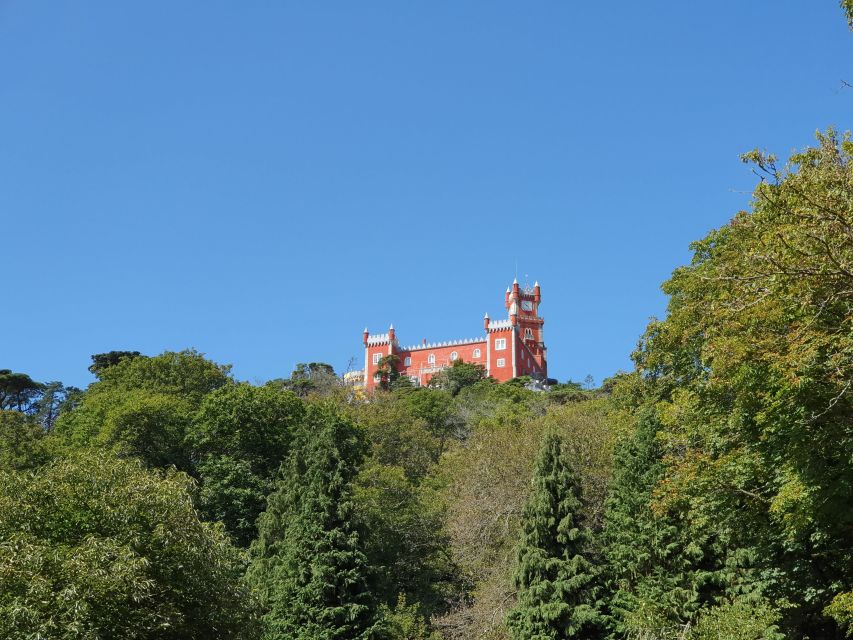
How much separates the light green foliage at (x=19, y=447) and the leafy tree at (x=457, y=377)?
50.5 meters

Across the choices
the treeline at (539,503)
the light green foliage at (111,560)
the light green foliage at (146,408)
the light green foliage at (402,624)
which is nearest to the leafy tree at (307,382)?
the light green foliage at (146,408)

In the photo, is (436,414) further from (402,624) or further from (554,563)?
(554,563)

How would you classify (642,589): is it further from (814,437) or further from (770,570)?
(814,437)

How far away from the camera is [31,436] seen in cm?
4328

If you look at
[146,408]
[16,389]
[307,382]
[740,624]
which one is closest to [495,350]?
[307,382]

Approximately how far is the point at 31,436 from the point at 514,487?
77.3 feet

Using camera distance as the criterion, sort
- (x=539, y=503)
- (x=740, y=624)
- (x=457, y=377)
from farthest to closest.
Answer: (x=457, y=377) < (x=539, y=503) < (x=740, y=624)

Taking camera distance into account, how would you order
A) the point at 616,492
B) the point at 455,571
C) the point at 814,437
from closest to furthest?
the point at 814,437, the point at 616,492, the point at 455,571

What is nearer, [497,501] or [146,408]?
[497,501]

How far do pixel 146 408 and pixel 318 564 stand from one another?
54.3 feet

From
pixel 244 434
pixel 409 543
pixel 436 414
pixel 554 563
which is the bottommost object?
pixel 554 563

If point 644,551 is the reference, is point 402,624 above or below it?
below

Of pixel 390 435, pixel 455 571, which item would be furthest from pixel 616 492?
pixel 390 435

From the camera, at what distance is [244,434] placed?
1550 inches
